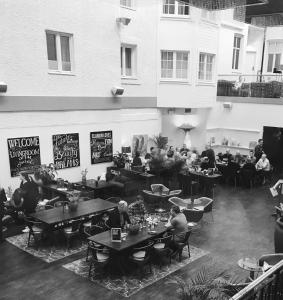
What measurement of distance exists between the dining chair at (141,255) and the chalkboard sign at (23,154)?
603cm

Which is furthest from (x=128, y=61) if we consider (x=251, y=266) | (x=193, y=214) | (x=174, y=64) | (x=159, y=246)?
(x=251, y=266)

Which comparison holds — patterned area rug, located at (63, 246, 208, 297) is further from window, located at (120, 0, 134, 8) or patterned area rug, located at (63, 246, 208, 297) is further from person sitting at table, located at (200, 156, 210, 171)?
window, located at (120, 0, 134, 8)

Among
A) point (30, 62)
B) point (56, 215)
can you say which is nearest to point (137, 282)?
point (56, 215)

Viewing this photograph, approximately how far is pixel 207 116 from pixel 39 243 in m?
13.2

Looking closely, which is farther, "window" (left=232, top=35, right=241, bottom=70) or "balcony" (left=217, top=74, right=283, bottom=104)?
"window" (left=232, top=35, right=241, bottom=70)

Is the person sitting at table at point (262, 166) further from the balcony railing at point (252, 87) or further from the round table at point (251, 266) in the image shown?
the round table at point (251, 266)

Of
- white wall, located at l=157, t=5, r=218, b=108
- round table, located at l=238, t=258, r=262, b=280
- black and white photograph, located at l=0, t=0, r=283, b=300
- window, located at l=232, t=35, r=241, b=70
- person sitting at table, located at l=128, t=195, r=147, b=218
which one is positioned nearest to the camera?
round table, located at l=238, t=258, r=262, b=280

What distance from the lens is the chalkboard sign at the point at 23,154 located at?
11305 millimetres

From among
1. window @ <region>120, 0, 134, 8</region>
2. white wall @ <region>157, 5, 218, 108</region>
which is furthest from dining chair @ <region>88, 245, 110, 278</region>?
window @ <region>120, 0, 134, 8</region>

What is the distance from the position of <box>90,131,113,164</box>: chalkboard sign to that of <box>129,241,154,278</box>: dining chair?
6839mm

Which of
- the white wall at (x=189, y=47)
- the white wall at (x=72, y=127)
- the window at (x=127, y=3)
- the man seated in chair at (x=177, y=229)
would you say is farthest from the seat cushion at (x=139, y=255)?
the window at (x=127, y=3)

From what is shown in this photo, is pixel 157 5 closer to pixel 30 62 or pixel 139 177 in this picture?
pixel 30 62

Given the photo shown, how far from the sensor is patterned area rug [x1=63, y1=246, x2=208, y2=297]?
696 centimetres

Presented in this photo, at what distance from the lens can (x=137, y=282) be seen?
719 cm
